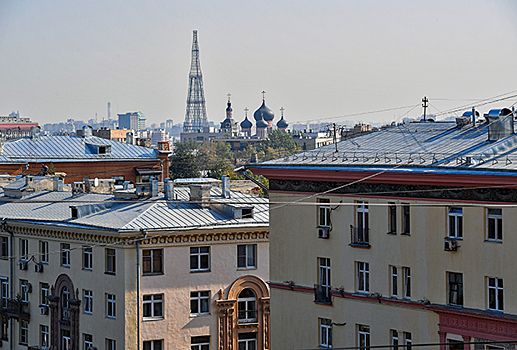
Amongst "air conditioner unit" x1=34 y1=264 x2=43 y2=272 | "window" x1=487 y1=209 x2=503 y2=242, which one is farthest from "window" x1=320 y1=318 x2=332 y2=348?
"air conditioner unit" x1=34 y1=264 x2=43 y2=272

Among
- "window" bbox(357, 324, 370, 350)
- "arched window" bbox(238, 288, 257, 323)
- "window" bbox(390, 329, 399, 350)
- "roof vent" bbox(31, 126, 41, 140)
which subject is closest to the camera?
"window" bbox(390, 329, 399, 350)

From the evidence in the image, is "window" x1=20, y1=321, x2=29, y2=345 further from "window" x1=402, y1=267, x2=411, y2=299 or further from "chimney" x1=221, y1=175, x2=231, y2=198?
"window" x1=402, y1=267, x2=411, y2=299

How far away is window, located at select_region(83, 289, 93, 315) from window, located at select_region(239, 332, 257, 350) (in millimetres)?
5467

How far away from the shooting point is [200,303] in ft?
101

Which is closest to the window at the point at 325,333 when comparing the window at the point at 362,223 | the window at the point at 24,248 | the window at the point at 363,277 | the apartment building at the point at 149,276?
the window at the point at 363,277

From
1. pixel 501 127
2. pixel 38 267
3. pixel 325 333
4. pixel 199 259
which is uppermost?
pixel 501 127

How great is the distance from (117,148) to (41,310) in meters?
24.5

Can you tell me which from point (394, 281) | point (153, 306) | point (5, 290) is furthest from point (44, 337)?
point (394, 281)

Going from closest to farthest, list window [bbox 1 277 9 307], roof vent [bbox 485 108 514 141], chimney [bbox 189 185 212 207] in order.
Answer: roof vent [bbox 485 108 514 141], chimney [bbox 189 185 212 207], window [bbox 1 277 9 307]

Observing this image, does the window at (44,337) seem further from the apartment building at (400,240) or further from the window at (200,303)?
the apartment building at (400,240)

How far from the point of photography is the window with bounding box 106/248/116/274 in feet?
98.8

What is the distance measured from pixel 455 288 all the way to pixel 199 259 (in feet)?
41.4

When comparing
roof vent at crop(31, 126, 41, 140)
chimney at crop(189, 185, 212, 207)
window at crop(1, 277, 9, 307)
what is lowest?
window at crop(1, 277, 9, 307)

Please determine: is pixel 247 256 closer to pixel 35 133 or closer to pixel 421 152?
pixel 421 152
